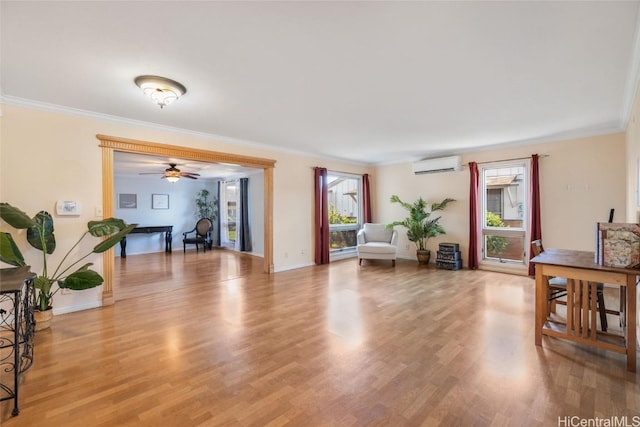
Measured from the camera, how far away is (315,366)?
2.25 m

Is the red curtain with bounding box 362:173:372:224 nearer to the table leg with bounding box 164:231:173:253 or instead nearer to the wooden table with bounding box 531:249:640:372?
the wooden table with bounding box 531:249:640:372

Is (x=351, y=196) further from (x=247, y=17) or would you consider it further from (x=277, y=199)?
(x=247, y=17)

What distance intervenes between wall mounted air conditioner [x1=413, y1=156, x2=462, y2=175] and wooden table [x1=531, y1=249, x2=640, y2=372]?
11.6 ft

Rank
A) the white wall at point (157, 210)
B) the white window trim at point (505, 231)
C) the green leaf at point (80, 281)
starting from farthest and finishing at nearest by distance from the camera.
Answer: the white wall at point (157, 210)
the white window trim at point (505, 231)
the green leaf at point (80, 281)

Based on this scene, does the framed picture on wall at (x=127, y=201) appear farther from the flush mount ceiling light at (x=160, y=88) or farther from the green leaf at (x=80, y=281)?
the flush mount ceiling light at (x=160, y=88)

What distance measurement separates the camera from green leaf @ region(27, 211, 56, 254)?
303 cm

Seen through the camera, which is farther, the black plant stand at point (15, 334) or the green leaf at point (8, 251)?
the green leaf at point (8, 251)

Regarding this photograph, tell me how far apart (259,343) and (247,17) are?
2.61 m

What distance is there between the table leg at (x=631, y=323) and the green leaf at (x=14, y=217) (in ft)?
17.8

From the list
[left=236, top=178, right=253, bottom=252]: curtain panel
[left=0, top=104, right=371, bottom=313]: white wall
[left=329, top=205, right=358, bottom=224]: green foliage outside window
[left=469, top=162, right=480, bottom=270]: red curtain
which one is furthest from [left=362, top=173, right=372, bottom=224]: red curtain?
[left=0, top=104, right=371, bottom=313]: white wall

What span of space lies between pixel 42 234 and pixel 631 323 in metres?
5.48

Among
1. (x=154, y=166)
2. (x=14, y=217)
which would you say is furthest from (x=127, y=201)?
(x=14, y=217)

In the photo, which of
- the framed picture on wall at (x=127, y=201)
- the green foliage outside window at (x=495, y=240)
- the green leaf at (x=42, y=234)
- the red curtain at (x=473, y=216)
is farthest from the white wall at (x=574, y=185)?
the framed picture on wall at (x=127, y=201)

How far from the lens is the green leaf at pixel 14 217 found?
2805mm
